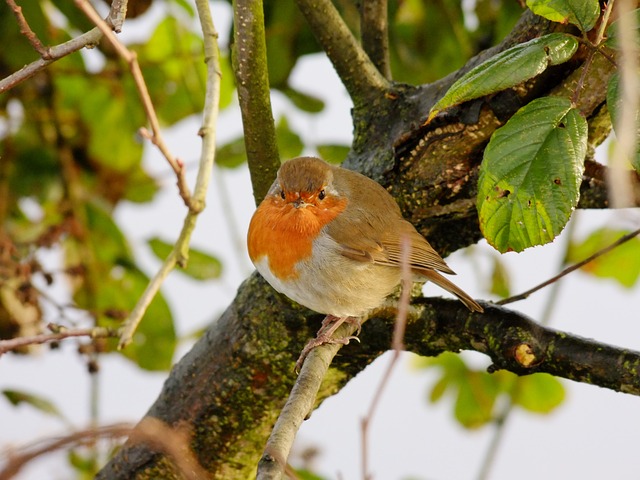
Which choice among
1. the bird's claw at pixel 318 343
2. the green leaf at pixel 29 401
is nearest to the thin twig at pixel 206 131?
the bird's claw at pixel 318 343

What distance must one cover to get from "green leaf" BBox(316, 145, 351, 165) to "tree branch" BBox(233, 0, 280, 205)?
0.93m

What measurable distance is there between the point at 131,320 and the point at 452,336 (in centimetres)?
75

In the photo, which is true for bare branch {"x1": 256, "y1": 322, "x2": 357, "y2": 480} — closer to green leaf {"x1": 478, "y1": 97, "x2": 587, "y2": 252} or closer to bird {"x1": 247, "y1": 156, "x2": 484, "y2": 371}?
bird {"x1": 247, "y1": 156, "x2": 484, "y2": 371}

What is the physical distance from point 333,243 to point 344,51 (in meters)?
0.58

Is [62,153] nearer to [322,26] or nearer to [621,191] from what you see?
[322,26]

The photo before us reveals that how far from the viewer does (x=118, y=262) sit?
9.68 feet

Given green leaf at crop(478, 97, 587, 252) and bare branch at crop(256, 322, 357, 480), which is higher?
green leaf at crop(478, 97, 587, 252)

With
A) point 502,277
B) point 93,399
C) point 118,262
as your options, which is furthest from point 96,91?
point 502,277

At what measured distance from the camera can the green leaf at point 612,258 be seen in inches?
121

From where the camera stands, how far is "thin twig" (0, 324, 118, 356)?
1.56m

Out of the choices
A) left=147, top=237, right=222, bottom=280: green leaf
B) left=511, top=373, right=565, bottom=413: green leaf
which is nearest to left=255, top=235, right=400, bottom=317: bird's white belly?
left=147, top=237, right=222, bottom=280: green leaf

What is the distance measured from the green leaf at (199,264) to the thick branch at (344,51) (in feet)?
3.50

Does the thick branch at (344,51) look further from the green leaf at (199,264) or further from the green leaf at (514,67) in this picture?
the green leaf at (199,264)

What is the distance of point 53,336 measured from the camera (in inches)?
67.7
